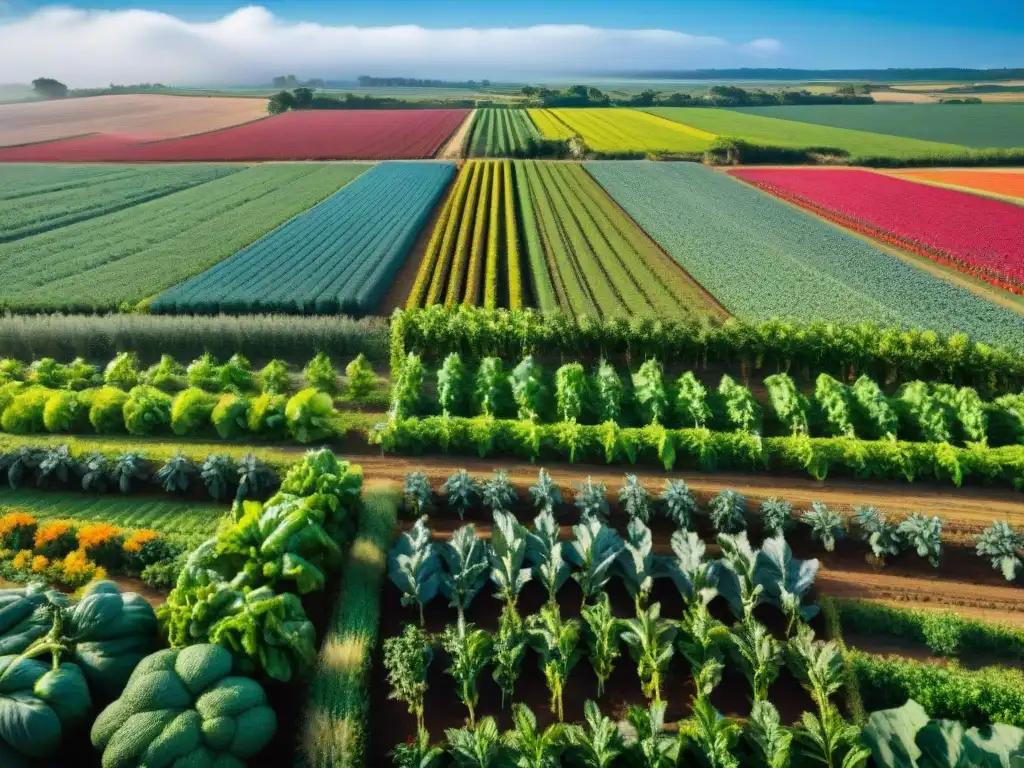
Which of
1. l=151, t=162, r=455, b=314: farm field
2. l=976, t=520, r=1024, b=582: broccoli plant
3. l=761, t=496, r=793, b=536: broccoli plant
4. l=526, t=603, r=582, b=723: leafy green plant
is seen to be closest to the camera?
l=526, t=603, r=582, b=723: leafy green plant

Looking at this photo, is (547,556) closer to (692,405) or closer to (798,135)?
(692,405)

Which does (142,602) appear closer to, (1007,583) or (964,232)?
(1007,583)

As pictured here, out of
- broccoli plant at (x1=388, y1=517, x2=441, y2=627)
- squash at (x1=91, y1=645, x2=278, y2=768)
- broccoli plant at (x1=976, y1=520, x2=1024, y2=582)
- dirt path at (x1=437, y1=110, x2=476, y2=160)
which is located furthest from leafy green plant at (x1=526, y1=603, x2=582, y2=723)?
dirt path at (x1=437, y1=110, x2=476, y2=160)

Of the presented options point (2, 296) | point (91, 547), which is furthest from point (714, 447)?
point (2, 296)

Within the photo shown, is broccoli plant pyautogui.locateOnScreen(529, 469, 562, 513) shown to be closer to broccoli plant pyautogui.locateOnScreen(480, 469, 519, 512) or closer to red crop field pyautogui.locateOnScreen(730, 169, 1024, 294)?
broccoli plant pyautogui.locateOnScreen(480, 469, 519, 512)

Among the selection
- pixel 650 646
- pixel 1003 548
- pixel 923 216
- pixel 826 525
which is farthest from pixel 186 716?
pixel 923 216
